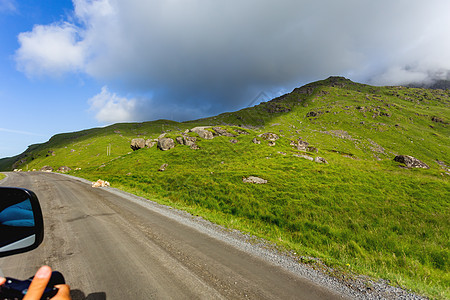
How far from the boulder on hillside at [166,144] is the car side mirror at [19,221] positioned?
173 feet

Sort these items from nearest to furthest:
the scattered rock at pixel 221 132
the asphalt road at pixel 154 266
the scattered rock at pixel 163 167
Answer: the asphalt road at pixel 154 266, the scattered rock at pixel 163 167, the scattered rock at pixel 221 132

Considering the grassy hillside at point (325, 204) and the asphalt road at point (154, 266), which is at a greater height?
the asphalt road at point (154, 266)

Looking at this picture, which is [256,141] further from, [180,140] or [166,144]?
[166,144]

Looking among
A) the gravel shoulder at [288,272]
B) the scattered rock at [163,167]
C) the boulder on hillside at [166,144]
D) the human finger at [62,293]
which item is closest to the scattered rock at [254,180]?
the gravel shoulder at [288,272]

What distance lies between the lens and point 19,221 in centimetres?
312

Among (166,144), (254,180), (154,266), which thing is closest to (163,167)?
(166,144)

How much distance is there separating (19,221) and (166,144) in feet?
176

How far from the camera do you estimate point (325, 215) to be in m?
16.3

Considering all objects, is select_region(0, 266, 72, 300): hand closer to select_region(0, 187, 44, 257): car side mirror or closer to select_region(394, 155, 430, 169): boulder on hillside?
select_region(0, 187, 44, 257): car side mirror

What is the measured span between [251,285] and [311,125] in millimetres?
197728

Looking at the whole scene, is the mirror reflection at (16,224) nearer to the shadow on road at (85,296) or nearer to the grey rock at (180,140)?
the shadow on road at (85,296)

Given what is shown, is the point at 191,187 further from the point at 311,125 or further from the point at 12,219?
the point at 311,125

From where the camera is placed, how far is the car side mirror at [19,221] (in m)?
2.92

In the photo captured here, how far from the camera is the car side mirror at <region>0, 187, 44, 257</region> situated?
292 cm
